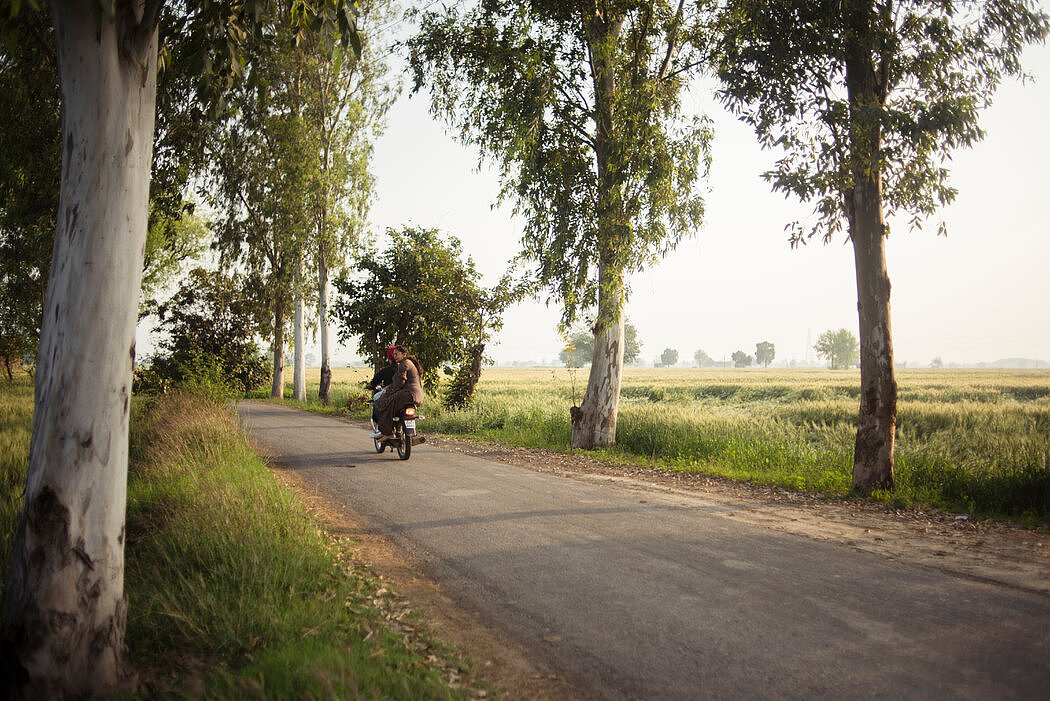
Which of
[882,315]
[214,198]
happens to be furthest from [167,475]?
[214,198]

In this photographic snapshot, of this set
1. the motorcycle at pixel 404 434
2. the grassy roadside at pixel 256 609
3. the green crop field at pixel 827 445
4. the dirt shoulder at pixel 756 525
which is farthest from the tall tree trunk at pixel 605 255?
the grassy roadside at pixel 256 609

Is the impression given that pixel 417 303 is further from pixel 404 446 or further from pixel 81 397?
pixel 81 397

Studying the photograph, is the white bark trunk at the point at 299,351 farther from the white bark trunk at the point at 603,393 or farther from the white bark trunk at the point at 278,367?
the white bark trunk at the point at 603,393

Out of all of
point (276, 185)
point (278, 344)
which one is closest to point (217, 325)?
point (278, 344)

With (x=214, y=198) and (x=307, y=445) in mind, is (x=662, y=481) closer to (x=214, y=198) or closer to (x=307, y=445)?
(x=307, y=445)

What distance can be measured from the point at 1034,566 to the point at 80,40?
8.55m

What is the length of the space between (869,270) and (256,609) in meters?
9.53

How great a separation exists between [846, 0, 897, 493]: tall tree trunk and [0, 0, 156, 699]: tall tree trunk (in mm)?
9456

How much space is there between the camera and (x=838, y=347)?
166 m

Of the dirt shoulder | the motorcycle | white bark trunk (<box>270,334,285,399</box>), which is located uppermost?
white bark trunk (<box>270,334,285,399</box>)

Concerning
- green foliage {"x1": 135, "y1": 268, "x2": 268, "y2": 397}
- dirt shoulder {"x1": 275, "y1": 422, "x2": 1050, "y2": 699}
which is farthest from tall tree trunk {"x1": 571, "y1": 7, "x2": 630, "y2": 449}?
green foliage {"x1": 135, "y1": 268, "x2": 268, "y2": 397}

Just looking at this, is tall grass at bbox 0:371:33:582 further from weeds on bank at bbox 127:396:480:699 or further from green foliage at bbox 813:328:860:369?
green foliage at bbox 813:328:860:369

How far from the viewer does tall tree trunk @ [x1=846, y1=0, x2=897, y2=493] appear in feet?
31.2

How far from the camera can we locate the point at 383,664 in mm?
3762
